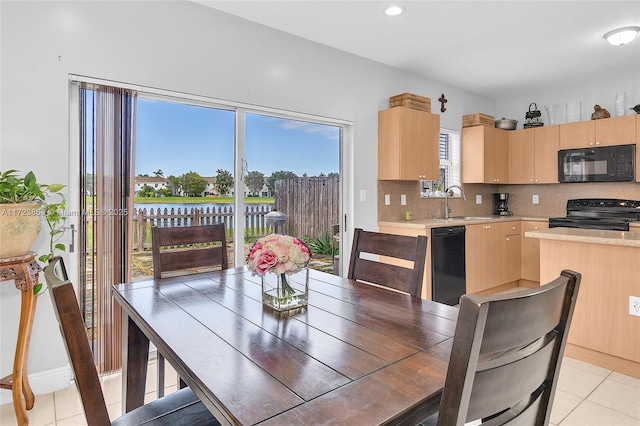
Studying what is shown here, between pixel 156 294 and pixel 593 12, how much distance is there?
3.70 metres

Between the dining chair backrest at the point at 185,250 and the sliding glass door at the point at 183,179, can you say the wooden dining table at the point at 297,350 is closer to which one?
the dining chair backrest at the point at 185,250

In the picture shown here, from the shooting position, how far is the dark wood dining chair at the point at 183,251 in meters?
1.99

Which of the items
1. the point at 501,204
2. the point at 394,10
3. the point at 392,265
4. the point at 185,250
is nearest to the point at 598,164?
the point at 501,204

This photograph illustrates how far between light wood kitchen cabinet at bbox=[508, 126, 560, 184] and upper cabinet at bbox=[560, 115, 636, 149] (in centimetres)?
12

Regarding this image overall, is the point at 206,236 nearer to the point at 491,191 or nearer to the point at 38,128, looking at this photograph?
the point at 38,128

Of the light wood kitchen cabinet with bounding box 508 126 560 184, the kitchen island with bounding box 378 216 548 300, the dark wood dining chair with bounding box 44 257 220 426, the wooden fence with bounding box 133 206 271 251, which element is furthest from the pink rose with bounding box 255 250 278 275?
the light wood kitchen cabinet with bounding box 508 126 560 184

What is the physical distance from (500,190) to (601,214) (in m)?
1.43

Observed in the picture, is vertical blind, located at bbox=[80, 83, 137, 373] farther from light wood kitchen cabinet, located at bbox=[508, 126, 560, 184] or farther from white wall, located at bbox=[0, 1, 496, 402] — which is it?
light wood kitchen cabinet, located at bbox=[508, 126, 560, 184]

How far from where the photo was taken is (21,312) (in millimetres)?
1966

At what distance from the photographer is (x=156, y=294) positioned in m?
1.61

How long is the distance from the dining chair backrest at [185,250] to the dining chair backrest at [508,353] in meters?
1.67

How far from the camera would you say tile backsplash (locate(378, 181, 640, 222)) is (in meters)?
4.27

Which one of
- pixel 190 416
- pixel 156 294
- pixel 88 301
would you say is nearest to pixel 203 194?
pixel 88 301

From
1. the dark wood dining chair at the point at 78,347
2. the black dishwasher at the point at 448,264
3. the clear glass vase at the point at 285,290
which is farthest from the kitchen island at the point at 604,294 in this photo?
the dark wood dining chair at the point at 78,347
